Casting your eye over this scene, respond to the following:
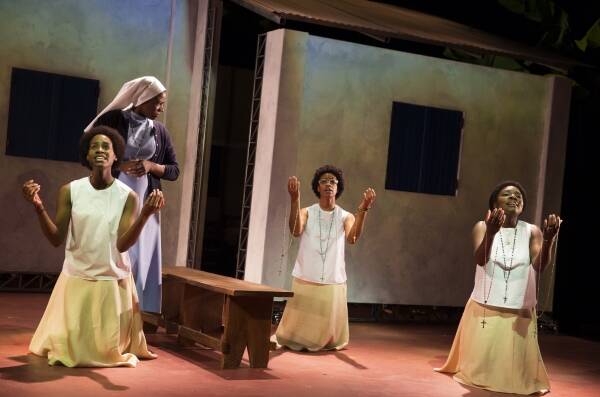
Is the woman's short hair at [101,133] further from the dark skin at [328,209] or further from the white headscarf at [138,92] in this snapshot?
the dark skin at [328,209]

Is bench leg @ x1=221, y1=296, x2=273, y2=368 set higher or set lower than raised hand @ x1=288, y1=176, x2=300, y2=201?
lower

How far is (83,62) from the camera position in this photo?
33.3ft

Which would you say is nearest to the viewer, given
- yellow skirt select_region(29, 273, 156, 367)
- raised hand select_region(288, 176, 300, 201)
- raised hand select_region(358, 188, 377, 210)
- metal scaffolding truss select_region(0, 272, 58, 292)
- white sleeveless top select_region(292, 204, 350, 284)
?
yellow skirt select_region(29, 273, 156, 367)

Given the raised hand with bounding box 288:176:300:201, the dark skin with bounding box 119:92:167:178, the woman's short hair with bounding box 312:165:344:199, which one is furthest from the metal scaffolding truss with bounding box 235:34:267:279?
the dark skin with bounding box 119:92:167:178

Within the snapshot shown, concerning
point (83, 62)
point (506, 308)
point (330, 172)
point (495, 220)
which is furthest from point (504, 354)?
point (83, 62)

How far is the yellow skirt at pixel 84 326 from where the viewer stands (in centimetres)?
625

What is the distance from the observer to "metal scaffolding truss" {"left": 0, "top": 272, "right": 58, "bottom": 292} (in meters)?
10.0

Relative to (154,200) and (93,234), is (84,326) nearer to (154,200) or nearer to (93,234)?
(93,234)

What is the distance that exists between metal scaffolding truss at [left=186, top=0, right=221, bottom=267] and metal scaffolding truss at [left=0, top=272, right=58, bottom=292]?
152cm

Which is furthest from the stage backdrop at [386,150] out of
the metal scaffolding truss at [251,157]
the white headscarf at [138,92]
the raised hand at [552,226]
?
the raised hand at [552,226]

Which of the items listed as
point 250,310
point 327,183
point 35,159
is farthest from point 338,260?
point 35,159

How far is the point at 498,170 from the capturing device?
11031 mm

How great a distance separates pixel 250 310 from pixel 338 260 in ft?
4.92

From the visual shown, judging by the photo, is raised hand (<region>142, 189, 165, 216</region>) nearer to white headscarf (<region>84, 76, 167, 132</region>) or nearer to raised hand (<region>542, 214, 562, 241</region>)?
white headscarf (<region>84, 76, 167, 132</region>)
